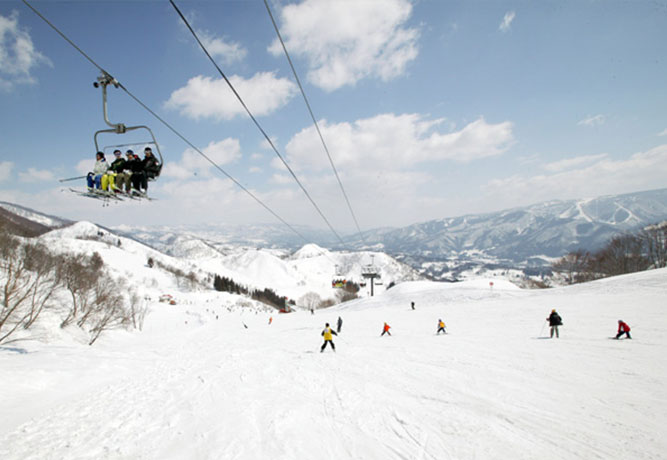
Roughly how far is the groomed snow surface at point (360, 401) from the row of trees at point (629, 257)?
2366 inches

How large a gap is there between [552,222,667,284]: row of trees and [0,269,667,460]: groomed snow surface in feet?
197

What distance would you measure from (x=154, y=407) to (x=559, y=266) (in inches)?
3909

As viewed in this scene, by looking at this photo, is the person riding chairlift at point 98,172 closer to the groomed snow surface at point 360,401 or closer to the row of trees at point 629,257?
the groomed snow surface at point 360,401

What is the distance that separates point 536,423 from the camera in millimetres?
6957

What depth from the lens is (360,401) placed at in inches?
349

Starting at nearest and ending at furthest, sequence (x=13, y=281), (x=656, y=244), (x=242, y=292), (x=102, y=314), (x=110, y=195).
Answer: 1. (x=110, y=195)
2. (x=13, y=281)
3. (x=102, y=314)
4. (x=656, y=244)
5. (x=242, y=292)

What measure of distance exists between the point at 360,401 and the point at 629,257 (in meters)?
84.2

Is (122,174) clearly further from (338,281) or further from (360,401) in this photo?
(338,281)

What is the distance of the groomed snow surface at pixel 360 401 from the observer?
6375 millimetres

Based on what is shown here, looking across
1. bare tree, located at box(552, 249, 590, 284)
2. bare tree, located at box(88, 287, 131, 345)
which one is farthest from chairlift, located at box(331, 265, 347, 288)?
bare tree, located at box(552, 249, 590, 284)

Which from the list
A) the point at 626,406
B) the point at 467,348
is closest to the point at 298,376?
the point at 467,348

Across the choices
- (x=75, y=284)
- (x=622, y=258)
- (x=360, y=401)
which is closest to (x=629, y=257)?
(x=622, y=258)

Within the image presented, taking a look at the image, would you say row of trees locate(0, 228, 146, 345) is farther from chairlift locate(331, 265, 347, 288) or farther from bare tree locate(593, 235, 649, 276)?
bare tree locate(593, 235, 649, 276)

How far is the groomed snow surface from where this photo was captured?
638cm
